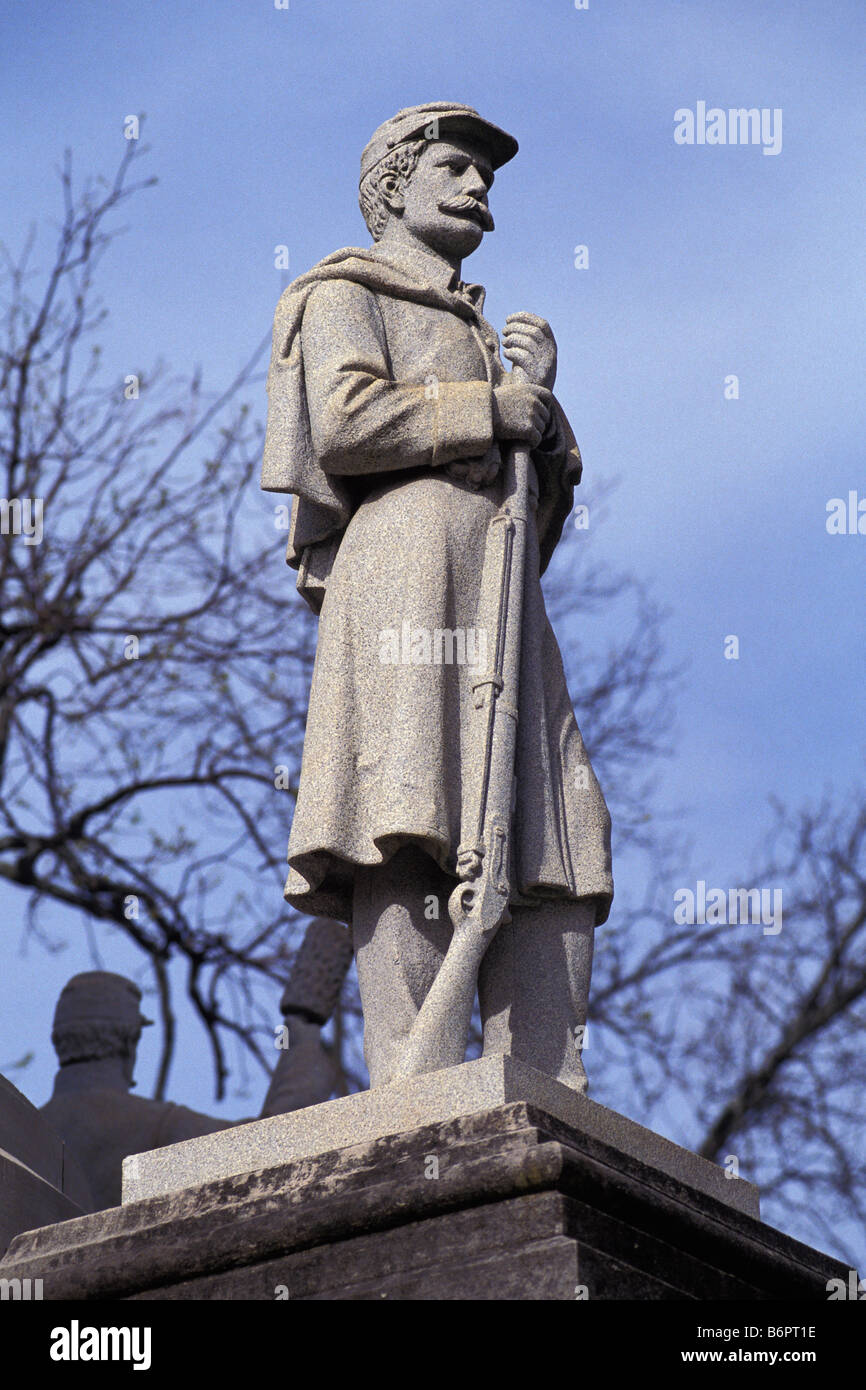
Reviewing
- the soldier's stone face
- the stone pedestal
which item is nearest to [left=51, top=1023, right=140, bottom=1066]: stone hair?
the stone pedestal

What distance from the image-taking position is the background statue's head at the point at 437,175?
6.21 meters

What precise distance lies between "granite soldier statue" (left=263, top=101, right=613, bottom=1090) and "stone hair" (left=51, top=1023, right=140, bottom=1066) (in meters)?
4.27

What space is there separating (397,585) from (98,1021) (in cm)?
468

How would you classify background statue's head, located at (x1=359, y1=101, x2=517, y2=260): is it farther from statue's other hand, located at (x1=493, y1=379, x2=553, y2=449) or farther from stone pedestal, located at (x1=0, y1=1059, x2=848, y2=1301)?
stone pedestal, located at (x1=0, y1=1059, x2=848, y2=1301)

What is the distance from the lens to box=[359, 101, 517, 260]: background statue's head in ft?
20.4

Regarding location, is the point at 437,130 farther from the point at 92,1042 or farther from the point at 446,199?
the point at 92,1042

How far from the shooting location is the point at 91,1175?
30.5 feet

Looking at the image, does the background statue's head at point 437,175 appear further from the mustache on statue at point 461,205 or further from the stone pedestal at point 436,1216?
the stone pedestal at point 436,1216

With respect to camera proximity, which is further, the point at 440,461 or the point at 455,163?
the point at 455,163

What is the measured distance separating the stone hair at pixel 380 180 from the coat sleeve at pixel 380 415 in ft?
2.03

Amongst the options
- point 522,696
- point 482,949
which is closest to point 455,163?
point 522,696
